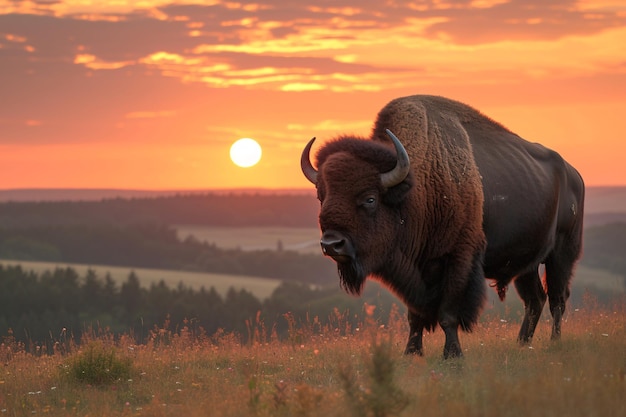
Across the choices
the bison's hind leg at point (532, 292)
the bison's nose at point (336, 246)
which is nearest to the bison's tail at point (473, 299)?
the bison's nose at point (336, 246)

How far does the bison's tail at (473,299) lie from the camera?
11391 mm

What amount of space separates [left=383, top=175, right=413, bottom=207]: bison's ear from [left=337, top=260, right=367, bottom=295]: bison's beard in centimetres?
85

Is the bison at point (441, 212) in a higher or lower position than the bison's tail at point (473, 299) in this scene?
higher

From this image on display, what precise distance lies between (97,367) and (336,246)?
132 inches

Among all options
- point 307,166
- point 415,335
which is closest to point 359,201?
point 307,166

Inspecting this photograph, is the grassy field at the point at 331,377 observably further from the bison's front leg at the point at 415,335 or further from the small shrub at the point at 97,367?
the bison's front leg at the point at 415,335

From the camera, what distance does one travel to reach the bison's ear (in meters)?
10.8

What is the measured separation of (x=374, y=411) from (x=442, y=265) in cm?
464

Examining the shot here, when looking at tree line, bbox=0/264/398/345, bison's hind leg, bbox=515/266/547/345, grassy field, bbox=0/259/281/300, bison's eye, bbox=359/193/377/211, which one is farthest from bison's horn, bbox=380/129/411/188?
grassy field, bbox=0/259/281/300

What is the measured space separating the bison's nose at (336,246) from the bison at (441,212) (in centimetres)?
1

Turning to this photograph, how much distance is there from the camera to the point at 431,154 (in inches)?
453

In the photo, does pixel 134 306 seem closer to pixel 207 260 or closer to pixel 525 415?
pixel 207 260

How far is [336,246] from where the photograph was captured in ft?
33.3

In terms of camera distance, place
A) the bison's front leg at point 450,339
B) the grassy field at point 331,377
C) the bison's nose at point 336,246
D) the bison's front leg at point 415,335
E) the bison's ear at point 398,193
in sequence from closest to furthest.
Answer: the grassy field at point 331,377 < the bison's nose at point 336,246 < the bison's ear at point 398,193 < the bison's front leg at point 450,339 < the bison's front leg at point 415,335
